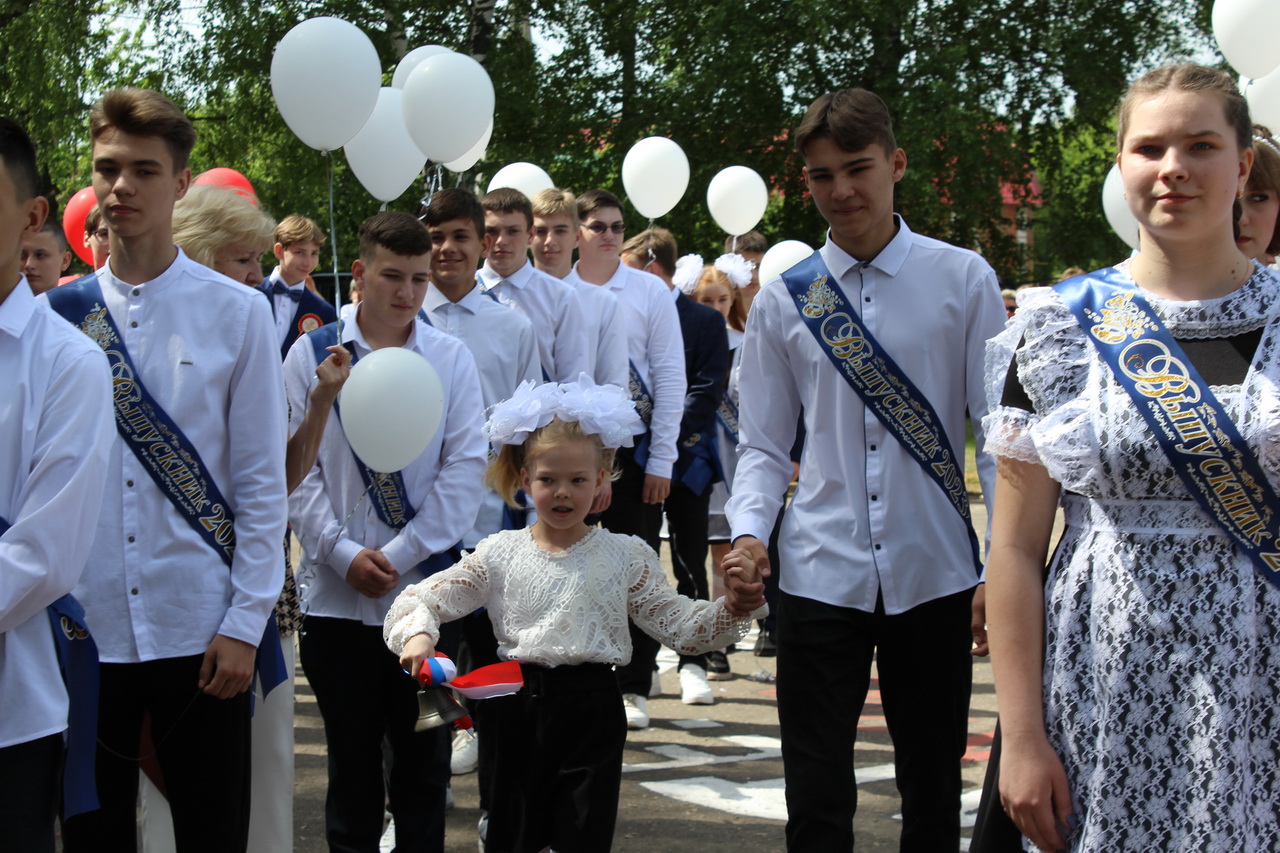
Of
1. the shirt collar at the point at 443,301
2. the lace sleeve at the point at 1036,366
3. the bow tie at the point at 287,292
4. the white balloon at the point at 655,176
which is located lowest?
the lace sleeve at the point at 1036,366

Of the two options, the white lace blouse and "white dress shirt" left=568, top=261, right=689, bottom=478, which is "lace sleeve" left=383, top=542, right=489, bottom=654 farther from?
"white dress shirt" left=568, top=261, right=689, bottom=478

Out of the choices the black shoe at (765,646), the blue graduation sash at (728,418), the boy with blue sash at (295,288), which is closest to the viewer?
the boy with blue sash at (295,288)

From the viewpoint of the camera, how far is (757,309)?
4027 mm

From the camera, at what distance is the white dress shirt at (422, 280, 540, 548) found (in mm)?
5457

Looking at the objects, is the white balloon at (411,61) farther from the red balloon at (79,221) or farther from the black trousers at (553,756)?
the black trousers at (553,756)

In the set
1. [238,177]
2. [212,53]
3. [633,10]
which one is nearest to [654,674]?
[238,177]

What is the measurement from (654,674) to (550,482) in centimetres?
340

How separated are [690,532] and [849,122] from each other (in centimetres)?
407

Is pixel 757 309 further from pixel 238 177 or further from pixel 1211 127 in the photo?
pixel 238 177

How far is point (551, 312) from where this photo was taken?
615 centimetres

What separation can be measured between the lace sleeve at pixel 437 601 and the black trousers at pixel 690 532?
11.2 ft

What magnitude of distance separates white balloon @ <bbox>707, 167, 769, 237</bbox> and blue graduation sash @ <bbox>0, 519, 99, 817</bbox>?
27.9 feet

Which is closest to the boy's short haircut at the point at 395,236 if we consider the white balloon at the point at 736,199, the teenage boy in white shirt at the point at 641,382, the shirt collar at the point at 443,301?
the shirt collar at the point at 443,301

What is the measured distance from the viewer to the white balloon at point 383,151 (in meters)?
6.49
